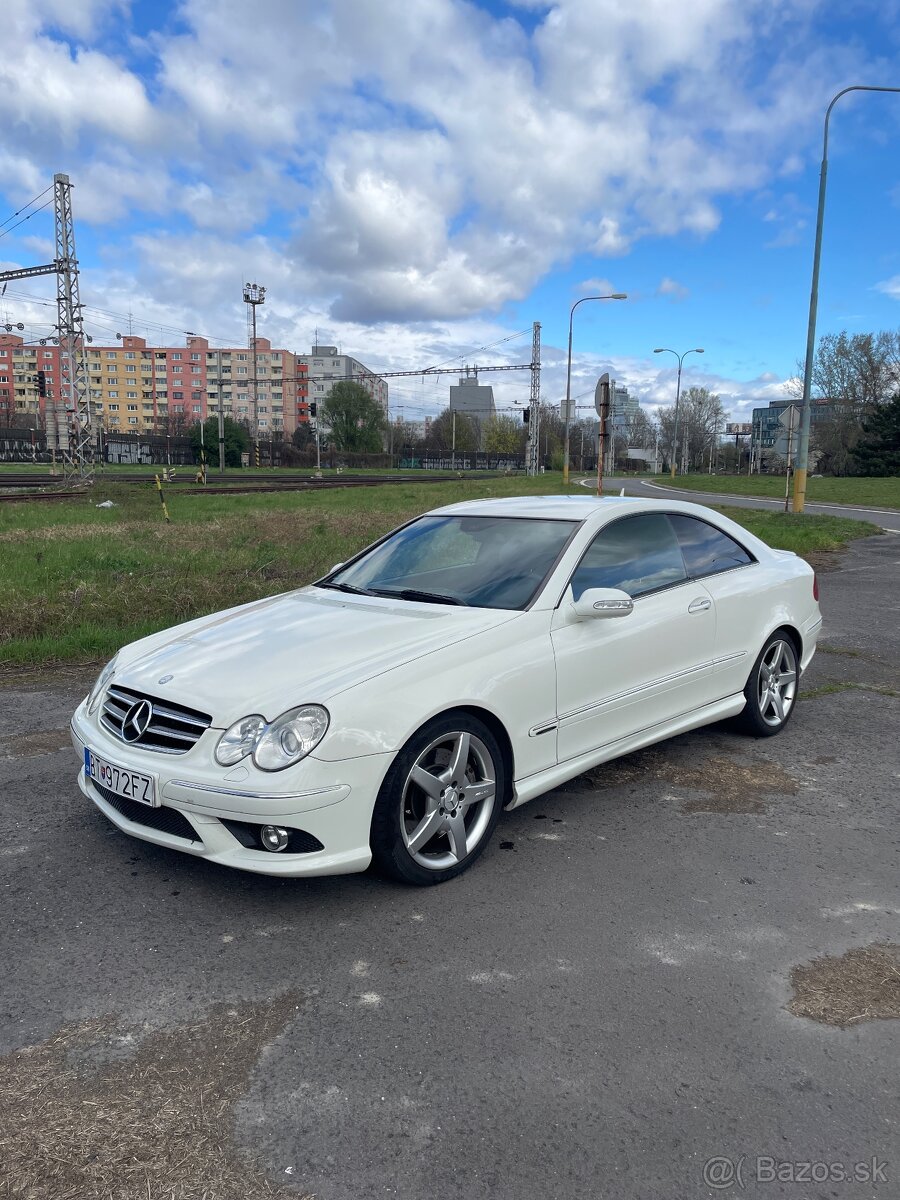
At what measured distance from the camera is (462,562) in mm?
4609

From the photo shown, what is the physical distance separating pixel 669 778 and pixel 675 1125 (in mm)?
2570

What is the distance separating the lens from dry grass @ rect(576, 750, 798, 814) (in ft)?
14.3

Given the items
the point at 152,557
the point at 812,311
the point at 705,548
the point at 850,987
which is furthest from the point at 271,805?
the point at 812,311

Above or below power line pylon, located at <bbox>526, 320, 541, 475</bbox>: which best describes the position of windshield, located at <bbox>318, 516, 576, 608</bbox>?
below

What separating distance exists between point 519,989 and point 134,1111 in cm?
118

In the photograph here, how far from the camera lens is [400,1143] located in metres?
2.15

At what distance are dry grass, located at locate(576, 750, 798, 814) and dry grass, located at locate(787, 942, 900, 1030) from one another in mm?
1293

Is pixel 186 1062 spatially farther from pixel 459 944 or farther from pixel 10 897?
pixel 10 897

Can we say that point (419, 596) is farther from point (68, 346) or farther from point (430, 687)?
point (68, 346)

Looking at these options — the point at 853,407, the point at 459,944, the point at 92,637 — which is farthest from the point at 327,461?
the point at 459,944

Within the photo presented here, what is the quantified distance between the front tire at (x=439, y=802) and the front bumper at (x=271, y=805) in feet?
0.27

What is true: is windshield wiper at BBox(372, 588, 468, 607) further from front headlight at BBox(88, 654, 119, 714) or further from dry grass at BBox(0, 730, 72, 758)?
dry grass at BBox(0, 730, 72, 758)

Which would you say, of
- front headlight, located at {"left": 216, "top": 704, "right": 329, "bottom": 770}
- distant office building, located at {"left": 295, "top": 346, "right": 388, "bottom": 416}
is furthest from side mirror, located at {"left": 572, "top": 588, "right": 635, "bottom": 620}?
distant office building, located at {"left": 295, "top": 346, "right": 388, "bottom": 416}

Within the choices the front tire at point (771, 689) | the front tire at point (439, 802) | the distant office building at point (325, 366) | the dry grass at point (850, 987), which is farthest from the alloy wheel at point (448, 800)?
the distant office building at point (325, 366)
